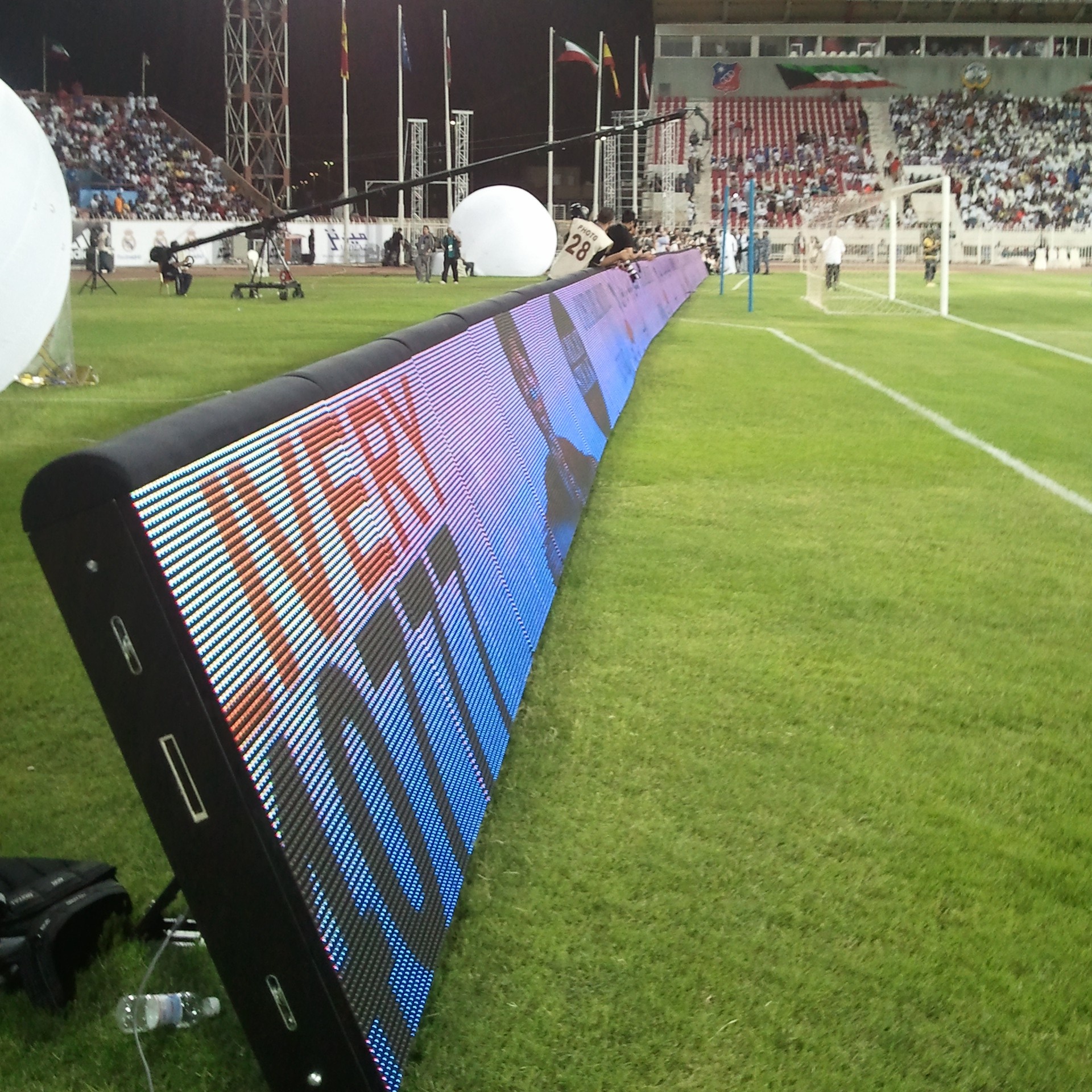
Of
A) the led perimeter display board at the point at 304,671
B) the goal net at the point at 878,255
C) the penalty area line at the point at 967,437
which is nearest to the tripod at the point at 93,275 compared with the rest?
the goal net at the point at 878,255

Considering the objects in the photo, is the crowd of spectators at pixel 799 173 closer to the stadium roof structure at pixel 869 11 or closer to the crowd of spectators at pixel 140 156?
the stadium roof structure at pixel 869 11

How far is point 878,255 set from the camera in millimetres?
47531

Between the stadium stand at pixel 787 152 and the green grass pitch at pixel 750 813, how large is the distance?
52.9m

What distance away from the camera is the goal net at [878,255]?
23.6 meters

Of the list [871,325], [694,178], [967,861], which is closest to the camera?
[967,861]

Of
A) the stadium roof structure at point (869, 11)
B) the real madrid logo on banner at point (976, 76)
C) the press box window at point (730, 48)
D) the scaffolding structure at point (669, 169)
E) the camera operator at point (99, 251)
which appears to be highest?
the stadium roof structure at point (869, 11)

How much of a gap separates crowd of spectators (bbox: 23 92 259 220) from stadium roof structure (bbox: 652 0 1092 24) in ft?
81.3

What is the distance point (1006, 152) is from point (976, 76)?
5.83 metres

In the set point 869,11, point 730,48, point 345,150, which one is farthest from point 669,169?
point 869,11

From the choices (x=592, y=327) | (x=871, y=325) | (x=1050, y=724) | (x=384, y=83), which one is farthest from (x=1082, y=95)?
(x=1050, y=724)

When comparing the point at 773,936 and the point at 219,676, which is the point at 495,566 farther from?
the point at 219,676

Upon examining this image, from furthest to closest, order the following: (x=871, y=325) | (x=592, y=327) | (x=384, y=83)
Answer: (x=384, y=83)
(x=871, y=325)
(x=592, y=327)

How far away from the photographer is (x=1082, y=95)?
65.4 m

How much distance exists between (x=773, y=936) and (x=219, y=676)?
1516 mm
